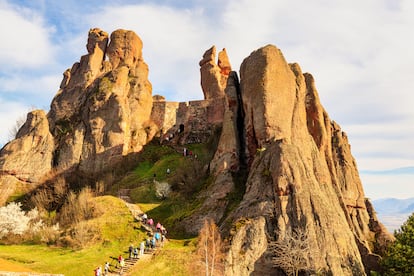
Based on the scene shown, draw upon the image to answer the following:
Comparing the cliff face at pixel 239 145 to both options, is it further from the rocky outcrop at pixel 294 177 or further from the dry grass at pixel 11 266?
the dry grass at pixel 11 266

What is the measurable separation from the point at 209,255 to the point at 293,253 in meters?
7.02

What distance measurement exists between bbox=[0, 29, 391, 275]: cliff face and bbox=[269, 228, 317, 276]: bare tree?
0.43m

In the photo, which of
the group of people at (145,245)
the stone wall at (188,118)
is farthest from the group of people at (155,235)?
Answer: the stone wall at (188,118)

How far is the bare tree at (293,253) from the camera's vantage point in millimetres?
32281

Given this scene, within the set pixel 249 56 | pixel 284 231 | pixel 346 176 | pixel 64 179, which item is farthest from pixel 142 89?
pixel 284 231

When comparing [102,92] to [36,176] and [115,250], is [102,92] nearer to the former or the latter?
[36,176]

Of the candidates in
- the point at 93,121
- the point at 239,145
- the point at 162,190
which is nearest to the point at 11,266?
the point at 162,190

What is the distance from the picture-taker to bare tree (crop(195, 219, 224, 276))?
32.5 meters

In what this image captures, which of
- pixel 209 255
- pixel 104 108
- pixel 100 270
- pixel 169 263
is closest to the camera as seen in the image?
pixel 100 270

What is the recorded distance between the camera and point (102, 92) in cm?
6712

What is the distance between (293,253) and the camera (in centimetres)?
3209

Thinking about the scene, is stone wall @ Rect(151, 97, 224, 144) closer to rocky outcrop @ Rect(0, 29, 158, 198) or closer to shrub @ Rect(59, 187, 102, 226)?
rocky outcrop @ Rect(0, 29, 158, 198)

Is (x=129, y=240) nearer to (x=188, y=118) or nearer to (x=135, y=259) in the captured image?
(x=135, y=259)

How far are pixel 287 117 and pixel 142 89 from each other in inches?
1312
